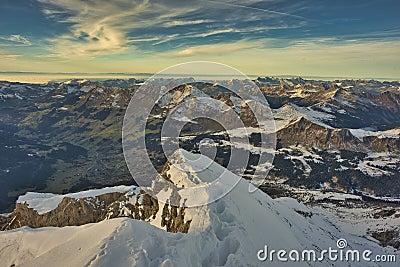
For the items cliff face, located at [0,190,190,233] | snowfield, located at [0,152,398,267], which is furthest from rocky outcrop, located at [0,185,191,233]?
snowfield, located at [0,152,398,267]

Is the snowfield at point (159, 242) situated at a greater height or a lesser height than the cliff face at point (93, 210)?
greater

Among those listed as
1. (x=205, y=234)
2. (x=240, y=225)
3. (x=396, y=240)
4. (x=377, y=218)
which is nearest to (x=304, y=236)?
(x=240, y=225)

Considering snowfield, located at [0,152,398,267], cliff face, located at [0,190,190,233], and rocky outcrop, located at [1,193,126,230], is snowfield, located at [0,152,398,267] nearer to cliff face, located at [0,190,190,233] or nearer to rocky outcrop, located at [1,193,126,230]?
cliff face, located at [0,190,190,233]

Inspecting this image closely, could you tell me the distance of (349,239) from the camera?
10144 cm

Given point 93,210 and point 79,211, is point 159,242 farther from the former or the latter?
point 79,211

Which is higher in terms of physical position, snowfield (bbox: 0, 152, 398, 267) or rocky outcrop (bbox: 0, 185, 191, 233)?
snowfield (bbox: 0, 152, 398, 267)

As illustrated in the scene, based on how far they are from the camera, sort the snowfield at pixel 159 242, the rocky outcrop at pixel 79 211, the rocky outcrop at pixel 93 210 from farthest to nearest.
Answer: the rocky outcrop at pixel 79 211 → the rocky outcrop at pixel 93 210 → the snowfield at pixel 159 242

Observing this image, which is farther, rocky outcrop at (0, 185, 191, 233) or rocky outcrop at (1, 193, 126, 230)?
rocky outcrop at (1, 193, 126, 230)

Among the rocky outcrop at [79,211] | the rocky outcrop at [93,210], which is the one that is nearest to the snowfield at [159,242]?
the rocky outcrop at [93,210]

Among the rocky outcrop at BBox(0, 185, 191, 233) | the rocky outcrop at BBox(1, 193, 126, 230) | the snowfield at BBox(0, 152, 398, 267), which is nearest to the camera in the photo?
the snowfield at BBox(0, 152, 398, 267)

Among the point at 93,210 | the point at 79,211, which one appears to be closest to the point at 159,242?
the point at 93,210

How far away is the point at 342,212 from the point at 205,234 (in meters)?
129

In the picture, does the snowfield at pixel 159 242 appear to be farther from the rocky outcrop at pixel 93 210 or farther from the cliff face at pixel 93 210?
the rocky outcrop at pixel 93 210

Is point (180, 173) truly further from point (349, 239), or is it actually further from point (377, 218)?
point (377, 218)
